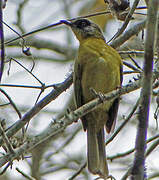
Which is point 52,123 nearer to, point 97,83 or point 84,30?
point 97,83

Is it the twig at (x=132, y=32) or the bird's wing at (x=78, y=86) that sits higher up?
the twig at (x=132, y=32)

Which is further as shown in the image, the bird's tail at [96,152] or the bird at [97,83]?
the bird at [97,83]

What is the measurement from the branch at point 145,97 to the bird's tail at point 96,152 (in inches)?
81.0

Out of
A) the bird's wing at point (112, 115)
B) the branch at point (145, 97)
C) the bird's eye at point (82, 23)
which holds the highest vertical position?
the branch at point (145, 97)

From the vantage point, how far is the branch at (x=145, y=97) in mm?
2008

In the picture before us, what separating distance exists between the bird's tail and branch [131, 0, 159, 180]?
2.06 meters

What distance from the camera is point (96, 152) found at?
4.59m

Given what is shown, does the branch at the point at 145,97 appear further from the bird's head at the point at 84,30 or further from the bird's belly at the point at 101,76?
the bird's head at the point at 84,30

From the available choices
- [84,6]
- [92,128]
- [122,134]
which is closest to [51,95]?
[92,128]

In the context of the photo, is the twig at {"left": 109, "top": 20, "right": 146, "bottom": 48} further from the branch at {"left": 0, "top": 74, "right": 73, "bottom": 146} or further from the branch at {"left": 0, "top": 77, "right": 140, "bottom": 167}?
the branch at {"left": 0, "top": 77, "right": 140, "bottom": 167}

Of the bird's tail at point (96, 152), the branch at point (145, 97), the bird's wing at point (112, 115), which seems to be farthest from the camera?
the bird's wing at point (112, 115)

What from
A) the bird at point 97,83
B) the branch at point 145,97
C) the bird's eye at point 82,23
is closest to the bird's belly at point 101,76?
the bird at point 97,83

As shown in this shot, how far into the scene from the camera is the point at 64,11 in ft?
29.7

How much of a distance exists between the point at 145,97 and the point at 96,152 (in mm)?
2556
